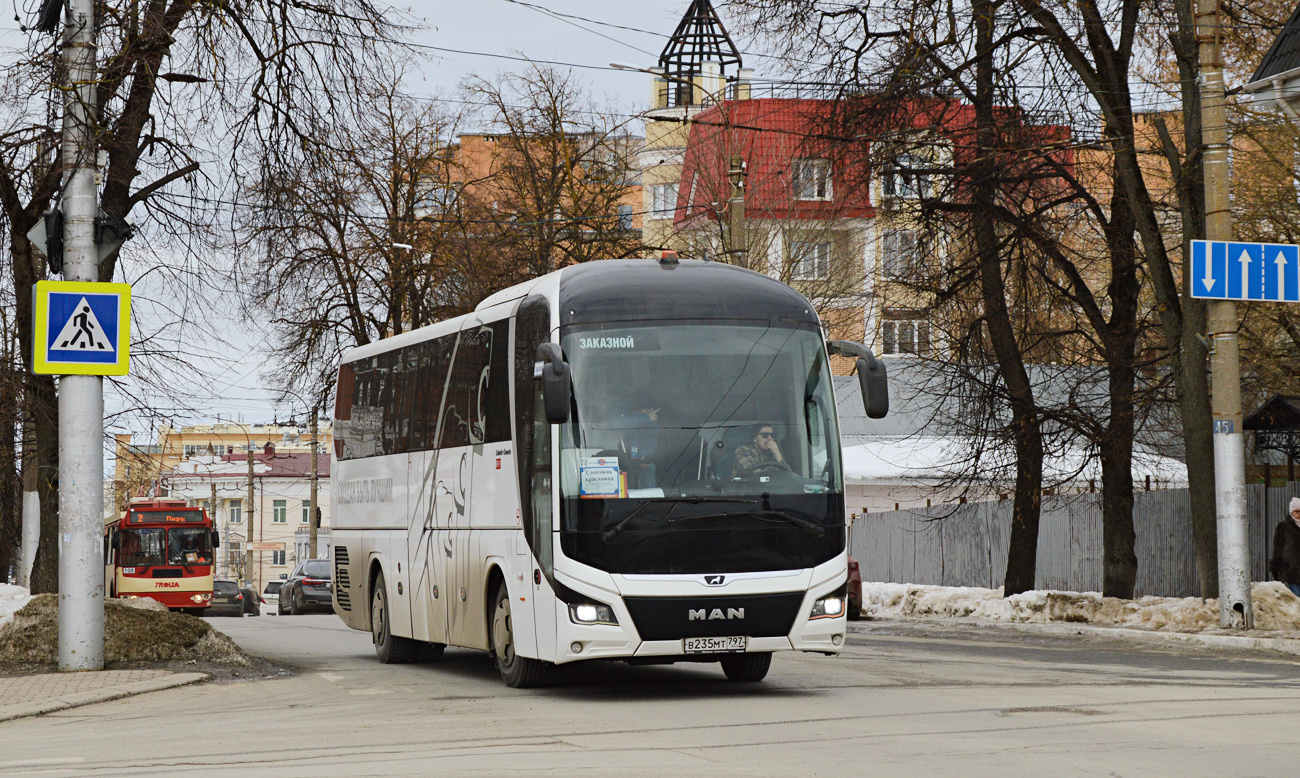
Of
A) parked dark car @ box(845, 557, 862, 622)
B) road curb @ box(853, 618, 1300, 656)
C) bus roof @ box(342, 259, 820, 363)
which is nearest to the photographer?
bus roof @ box(342, 259, 820, 363)

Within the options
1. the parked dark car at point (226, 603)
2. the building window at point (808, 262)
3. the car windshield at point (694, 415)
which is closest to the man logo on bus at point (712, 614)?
the car windshield at point (694, 415)

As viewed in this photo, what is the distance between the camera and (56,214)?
14.9 metres

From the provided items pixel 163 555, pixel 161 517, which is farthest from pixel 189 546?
pixel 161 517

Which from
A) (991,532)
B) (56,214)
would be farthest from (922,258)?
(56,214)

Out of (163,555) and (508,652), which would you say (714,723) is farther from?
(163,555)

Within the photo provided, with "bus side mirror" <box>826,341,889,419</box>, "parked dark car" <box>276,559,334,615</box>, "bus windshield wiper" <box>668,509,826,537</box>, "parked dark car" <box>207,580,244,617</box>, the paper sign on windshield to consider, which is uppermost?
"bus side mirror" <box>826,341,889,419</box>

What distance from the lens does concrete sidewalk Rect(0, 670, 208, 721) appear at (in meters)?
12.5

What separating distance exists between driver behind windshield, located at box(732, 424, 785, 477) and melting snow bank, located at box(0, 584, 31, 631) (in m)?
7.91

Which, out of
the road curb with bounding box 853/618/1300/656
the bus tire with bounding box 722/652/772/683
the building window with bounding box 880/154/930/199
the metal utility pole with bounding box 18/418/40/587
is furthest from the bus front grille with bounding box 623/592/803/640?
the metal utility pole with bounding box 18/418/40/587

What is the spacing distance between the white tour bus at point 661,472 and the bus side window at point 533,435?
0.02 metres

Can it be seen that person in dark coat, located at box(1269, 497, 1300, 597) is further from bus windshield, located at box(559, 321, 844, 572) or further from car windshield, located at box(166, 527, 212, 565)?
car windshield, located at box(166, 527, 212, 565)

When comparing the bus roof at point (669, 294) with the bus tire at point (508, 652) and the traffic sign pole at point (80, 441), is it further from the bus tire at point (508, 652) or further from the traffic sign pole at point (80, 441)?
the traffic sign pole at point (80, 441)

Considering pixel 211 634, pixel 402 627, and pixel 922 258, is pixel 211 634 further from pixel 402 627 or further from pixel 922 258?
pixel 922 258

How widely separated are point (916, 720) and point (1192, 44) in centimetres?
1288
